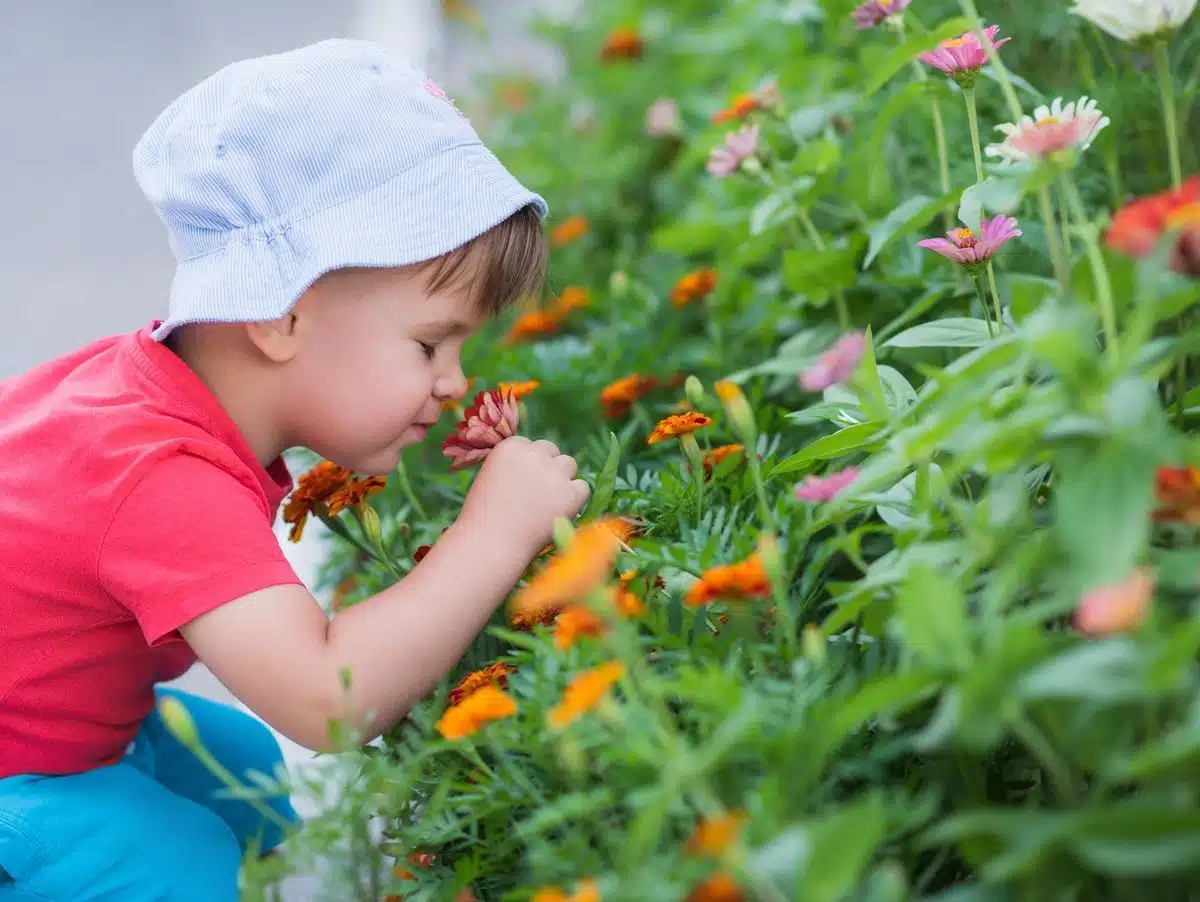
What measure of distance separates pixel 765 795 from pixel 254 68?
0.71m

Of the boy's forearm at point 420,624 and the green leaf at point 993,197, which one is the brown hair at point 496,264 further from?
the green leaf at point 993,197

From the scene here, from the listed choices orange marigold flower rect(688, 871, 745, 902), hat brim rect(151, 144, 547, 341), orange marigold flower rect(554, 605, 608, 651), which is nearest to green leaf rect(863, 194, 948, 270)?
hat brim rect(151, 144, 547, 341)

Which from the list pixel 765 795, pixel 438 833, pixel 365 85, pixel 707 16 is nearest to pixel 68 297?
pixel 707 16

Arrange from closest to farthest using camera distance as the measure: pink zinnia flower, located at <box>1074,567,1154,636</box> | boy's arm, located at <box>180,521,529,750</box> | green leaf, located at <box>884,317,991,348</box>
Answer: pink zinnia flower, located at <box>1074,567,1154,636</box>
boy's arm, located at <box>180,521,529,750</box>
green leaf, located at <box>884,317,991,348</box>

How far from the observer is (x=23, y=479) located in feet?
3.01

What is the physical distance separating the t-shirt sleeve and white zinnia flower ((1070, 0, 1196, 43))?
0.65 metres

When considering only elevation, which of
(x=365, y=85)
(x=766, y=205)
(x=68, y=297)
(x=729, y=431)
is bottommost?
(x=68, y=297)

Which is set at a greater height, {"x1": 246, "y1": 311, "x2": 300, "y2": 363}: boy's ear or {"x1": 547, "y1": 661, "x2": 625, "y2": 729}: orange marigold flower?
{"x1": 246, "y1": 311, "x2": 300, "y2": 363}: boy's ear

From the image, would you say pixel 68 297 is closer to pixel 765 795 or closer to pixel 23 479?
pixel 23 479

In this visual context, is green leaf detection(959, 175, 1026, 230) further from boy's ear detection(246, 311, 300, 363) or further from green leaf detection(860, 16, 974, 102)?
boy's ear detection(246, 311, 300, 363)

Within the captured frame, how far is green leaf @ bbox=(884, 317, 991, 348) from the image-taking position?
90 cm

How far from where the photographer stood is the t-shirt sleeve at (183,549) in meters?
0.82

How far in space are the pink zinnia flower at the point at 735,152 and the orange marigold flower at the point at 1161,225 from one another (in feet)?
2.28

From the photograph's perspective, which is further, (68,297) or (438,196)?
(68,297)
